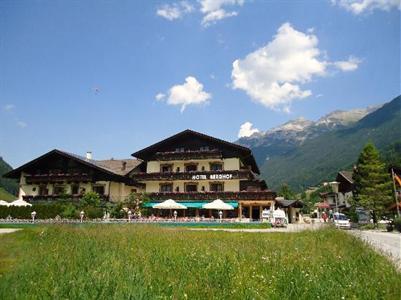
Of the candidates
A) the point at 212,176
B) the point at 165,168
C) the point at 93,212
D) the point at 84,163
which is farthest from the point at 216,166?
the point at 84,163

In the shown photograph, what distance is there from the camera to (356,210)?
4691 centimetres

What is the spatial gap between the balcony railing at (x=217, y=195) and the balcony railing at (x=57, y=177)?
352 inches

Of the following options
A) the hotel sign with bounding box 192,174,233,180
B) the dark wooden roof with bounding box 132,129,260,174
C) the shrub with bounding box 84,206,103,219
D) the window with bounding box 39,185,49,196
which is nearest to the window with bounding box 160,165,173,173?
the dark wooden roof with bounding box 132,129,260,174

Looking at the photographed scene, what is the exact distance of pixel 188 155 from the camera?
46.6 metres

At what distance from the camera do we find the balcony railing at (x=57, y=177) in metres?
47.1

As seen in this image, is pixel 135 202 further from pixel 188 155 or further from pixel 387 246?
pixel 387 246

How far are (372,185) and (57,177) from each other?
38179mm

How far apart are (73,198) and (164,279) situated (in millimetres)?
41438

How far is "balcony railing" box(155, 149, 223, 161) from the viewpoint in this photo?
45.4 metres

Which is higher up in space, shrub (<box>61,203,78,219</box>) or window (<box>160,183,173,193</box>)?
window (<box>160,183,173,193</box>)

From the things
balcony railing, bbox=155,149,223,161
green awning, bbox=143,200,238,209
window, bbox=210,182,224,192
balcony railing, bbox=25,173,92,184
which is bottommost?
green awning, bbox=143,200,238,209

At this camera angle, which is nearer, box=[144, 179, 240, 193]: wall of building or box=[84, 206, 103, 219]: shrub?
box=[84, 206, 103, 219]: shrub

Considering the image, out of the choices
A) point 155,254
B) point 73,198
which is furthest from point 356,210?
point 155,254

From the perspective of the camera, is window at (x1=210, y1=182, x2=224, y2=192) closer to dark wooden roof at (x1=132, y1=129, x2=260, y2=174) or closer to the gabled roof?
dark wooden roof at (x1=132, y1=129, x2=260, y2=174)
